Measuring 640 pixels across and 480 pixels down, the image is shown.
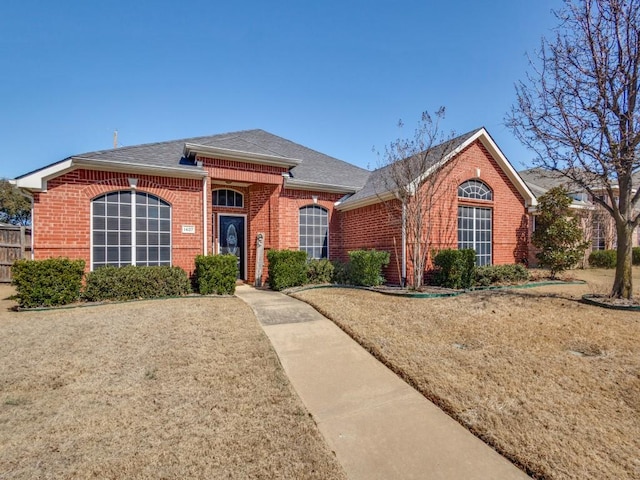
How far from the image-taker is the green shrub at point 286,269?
407 inches

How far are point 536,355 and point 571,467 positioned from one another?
259 centimetres

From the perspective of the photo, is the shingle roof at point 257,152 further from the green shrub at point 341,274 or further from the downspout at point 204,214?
the green shrub at point 341,274

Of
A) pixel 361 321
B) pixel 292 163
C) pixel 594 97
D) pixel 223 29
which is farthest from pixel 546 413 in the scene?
pixel 223 29

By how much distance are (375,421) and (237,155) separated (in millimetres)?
9601

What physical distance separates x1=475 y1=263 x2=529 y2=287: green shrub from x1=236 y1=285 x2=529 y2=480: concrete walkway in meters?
7.18

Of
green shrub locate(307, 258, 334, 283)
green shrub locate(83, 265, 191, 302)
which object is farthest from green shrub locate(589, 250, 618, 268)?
green shrub locate(83, 265, 191, 302)

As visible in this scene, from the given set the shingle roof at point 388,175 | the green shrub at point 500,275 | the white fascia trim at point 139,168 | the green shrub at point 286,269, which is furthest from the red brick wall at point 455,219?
the white fascia trim at point 139,168

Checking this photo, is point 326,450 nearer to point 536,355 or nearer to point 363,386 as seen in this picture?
point 363,386

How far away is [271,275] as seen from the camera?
415 inches

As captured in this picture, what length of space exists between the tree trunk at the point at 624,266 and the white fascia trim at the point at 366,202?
5.92m

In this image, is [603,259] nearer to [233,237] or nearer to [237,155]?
[233,237]

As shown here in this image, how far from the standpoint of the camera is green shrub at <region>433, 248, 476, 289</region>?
10008 mm

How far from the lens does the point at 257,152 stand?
11.2 meters

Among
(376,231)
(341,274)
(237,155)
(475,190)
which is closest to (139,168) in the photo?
(237,155)
